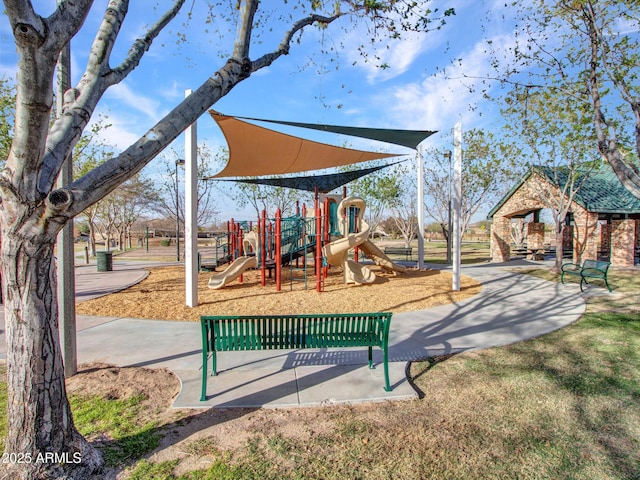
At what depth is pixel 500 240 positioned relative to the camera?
19.6 metres

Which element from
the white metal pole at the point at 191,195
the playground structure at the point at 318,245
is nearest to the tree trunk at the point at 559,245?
the playground structure at the point at 318,245

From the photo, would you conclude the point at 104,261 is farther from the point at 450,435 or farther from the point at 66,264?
the point at 450,435

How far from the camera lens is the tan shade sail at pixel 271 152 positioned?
8.30 meters

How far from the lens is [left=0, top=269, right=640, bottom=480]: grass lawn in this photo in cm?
244

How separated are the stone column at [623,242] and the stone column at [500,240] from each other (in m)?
4.53

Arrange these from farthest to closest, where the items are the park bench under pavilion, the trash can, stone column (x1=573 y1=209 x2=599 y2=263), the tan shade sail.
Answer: stone column (x1=573 y1=209 x2=599 y2=263), the park bench under pavilion, the trash can, the tan shade sail

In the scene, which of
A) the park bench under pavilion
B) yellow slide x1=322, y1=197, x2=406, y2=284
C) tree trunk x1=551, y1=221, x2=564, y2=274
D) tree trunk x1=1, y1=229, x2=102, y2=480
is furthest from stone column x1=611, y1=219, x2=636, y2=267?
tree trunk x1=1, y1=229, x2=102, y2=480

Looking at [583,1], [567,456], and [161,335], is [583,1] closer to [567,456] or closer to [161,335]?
[567,456]

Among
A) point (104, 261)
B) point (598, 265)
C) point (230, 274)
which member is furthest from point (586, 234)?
point (104, 261)

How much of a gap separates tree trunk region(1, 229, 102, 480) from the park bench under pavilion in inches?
629

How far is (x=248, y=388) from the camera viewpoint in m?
3.72

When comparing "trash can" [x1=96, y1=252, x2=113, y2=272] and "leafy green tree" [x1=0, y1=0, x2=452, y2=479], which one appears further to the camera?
"trash can" [x1=96, y1=252, x2=113, y2=272]

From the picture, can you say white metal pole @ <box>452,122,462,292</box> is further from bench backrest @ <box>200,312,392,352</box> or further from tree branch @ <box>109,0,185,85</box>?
tree branch @ <box>109,0,185,85</box>

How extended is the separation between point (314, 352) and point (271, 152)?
6.84 metres
